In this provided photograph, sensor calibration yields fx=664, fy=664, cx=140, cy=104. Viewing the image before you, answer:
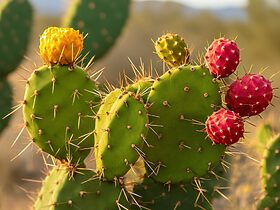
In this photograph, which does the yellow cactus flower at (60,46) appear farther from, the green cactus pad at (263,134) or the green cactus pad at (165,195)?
the green cactus pad at (263,134)

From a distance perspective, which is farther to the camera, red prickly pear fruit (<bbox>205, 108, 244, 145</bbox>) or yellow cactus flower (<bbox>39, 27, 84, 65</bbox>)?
yellow cactus flower (<bbox>39, 27, 84, 65</bbox>)

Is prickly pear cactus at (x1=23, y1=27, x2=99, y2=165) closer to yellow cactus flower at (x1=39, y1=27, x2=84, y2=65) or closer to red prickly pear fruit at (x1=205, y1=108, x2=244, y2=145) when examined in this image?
yellow cactus flower at (x1=39, y1=27, x2=84, y2=65)

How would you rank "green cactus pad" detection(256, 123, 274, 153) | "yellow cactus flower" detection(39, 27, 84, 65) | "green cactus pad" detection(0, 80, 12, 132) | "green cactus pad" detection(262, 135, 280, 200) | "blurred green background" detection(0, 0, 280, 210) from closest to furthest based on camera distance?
"yellow cactus flower" detection(39, 27, 84, 65), "green cactus pad" detection(262, 135, 280, 200), "green cactus pad" detection(256, 123, 274, 153), "green cactus pad" detection(0, 80, 12, 132), "blurred green background" detection(0, 0, 280, 210)

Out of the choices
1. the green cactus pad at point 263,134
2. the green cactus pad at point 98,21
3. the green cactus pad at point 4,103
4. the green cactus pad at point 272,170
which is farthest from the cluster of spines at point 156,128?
the green cactus pad at point 98,21

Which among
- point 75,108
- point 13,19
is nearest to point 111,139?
point 75,108

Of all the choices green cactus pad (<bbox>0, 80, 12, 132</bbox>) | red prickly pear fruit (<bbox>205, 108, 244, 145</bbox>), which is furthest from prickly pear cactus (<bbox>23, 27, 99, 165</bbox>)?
green cactus pad (<bbox>0, 80, 12, 132</bbox>)

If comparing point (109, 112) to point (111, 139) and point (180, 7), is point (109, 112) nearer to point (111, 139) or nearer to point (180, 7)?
point (111, 139)

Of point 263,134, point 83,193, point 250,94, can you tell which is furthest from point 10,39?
point 250,94
